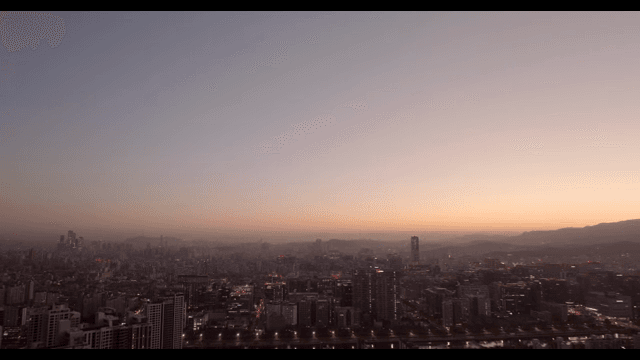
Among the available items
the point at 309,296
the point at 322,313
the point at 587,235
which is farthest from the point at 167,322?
the point at 587,235

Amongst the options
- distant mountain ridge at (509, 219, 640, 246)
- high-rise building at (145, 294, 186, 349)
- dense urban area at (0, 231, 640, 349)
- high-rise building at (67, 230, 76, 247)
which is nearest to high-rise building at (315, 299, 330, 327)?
dense urban area at (0, 231, 640, 349)

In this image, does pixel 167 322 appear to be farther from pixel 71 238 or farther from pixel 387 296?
pixel 387 296

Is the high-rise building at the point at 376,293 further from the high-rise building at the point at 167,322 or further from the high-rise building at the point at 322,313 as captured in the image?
the high-rise building at the point at 167,322

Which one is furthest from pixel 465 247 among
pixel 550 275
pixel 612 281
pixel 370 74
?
pixel 370 74

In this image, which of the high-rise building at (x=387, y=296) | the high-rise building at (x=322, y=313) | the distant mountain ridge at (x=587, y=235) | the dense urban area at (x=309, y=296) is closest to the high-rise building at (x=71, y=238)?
the dense urban area at (x=309, y=296)

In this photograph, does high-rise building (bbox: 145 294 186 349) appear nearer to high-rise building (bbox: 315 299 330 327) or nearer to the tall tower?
high-rise building (bbox: 315 299 330 327)
